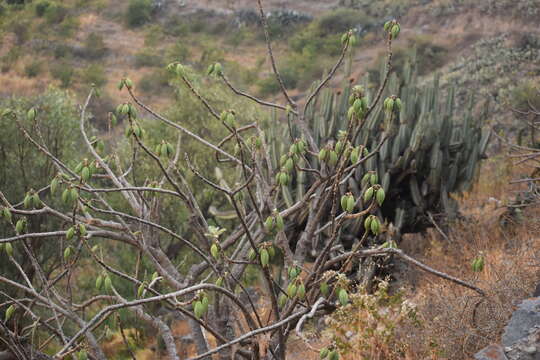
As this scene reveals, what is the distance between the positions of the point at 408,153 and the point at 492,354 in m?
4.15

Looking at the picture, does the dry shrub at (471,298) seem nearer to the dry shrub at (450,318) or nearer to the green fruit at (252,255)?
the dry shrub at (450,318)

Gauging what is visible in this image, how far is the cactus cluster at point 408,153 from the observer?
7741mm

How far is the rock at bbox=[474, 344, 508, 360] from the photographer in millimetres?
3893

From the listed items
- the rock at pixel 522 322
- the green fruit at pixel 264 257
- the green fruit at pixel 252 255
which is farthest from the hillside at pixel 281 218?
the rock at pixel 522 322

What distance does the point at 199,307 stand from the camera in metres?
2.68

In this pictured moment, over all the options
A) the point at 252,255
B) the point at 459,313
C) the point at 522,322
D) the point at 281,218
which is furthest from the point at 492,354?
the point at 281,218

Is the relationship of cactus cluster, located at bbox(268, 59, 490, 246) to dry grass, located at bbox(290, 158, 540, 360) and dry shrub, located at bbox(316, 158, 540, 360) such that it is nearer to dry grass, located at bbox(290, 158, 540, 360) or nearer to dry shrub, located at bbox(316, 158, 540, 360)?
dry grass, located at bbox(290, 158, 540, 360)

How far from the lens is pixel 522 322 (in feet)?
13.1

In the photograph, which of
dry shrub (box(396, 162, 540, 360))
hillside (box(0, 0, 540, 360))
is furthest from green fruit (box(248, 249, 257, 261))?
dry shrub (box(396, 162, 540, 360))

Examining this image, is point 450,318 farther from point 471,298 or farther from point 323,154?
point 323,154

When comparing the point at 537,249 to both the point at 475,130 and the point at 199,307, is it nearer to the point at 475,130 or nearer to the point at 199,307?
the point at 475,130

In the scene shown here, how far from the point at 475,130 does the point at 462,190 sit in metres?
1.08

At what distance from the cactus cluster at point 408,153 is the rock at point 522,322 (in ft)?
11.2

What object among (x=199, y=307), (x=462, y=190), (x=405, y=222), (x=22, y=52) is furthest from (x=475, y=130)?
(x=22, y=52)
